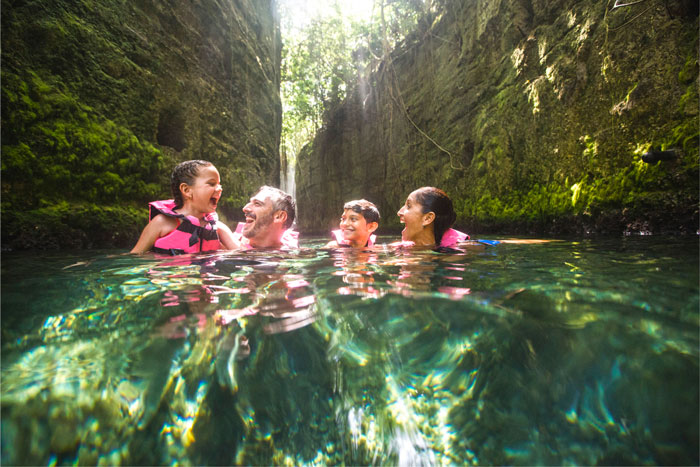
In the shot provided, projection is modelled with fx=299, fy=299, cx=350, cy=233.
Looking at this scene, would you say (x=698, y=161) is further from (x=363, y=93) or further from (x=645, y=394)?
(x=363, y=93)

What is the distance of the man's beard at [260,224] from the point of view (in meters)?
3.84

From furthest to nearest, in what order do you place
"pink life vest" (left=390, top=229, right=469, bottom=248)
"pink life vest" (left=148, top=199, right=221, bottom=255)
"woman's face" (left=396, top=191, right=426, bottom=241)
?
"woman's face" (left=396, top=191, right=426, bottom=241)
"pink life vest" (left=390, top=229, right=469, bottom=248)
"pink life vest" (left=148, top=199, right=221, bottom=255)

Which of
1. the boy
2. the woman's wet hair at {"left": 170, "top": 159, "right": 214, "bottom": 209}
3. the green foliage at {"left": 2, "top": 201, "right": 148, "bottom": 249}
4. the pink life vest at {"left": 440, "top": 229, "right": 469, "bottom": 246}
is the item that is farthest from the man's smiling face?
the pink life vest at {"left": 440, "top": 229, "right": 469, "bottom": 246}

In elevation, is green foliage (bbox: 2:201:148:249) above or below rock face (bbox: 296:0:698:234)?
below

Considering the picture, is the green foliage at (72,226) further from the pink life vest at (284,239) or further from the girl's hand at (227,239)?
the girl's hand at (227,239)

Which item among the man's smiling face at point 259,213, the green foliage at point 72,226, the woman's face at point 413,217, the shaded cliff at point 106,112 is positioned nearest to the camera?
the green foliage at point 72,226

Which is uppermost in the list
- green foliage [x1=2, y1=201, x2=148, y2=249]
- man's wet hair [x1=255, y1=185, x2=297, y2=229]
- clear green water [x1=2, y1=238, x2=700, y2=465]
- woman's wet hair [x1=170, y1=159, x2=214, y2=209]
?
woman's wet hair [x1=170, y1=159, x2=214, y2=209]

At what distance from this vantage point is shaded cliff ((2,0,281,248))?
363 centimetres

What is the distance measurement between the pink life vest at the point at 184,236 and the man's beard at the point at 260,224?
46 cm

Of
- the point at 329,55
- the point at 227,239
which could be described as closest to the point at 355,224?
the point at 227,239

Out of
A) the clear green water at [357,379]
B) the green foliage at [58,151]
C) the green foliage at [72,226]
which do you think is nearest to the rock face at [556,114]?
the clear green water at [357,379]

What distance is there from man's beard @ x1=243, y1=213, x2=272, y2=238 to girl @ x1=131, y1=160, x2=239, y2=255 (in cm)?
31

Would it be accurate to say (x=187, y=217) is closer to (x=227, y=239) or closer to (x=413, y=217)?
(x=227, y=239)

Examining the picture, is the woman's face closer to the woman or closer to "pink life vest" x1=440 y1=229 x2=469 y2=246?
the woman
